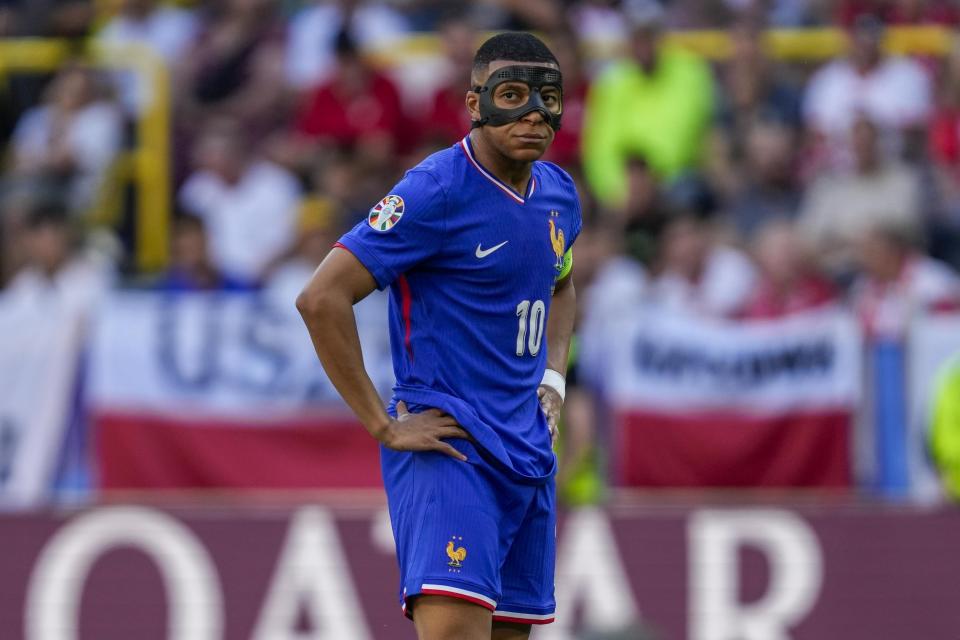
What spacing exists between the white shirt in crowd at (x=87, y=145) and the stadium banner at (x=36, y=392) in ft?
7.01

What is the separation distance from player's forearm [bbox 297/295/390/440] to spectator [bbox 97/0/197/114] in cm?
861

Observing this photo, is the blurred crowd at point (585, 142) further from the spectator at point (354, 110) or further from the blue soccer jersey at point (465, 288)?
the blue soccer jersey at point (465, 288)

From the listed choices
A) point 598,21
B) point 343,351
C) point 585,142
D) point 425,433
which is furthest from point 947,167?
point 343,351

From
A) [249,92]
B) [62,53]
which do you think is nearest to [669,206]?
[249,92]

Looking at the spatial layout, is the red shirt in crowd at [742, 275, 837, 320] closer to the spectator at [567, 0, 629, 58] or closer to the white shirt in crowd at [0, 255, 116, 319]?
the spectator at [567, 0, 629, 58]

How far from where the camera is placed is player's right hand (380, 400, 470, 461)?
489 centimetres

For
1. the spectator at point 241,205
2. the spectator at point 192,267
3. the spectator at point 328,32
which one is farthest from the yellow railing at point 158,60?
the spectator at point 192,267

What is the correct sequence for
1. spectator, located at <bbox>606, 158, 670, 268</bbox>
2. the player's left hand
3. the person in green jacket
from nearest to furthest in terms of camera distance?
the player's left hand
the person in green jacket
spectator, located at <bbox>606, 158, 670, 268</bbox>

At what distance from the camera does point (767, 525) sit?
8938mm

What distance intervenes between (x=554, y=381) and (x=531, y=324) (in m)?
0.46

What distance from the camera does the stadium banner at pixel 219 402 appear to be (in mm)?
9609

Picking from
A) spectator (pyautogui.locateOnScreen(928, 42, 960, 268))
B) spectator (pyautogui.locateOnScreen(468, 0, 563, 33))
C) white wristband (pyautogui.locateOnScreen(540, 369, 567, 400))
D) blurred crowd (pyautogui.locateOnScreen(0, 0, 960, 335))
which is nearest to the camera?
white wristband (pyautogui.locateOnScreen(540, 369, 567, 400))

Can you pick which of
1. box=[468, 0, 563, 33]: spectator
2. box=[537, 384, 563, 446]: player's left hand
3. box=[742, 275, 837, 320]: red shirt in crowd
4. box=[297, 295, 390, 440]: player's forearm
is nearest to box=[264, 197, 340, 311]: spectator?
box=[468, 0, 563, 33]: spectator

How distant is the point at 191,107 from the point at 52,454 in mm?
3926
